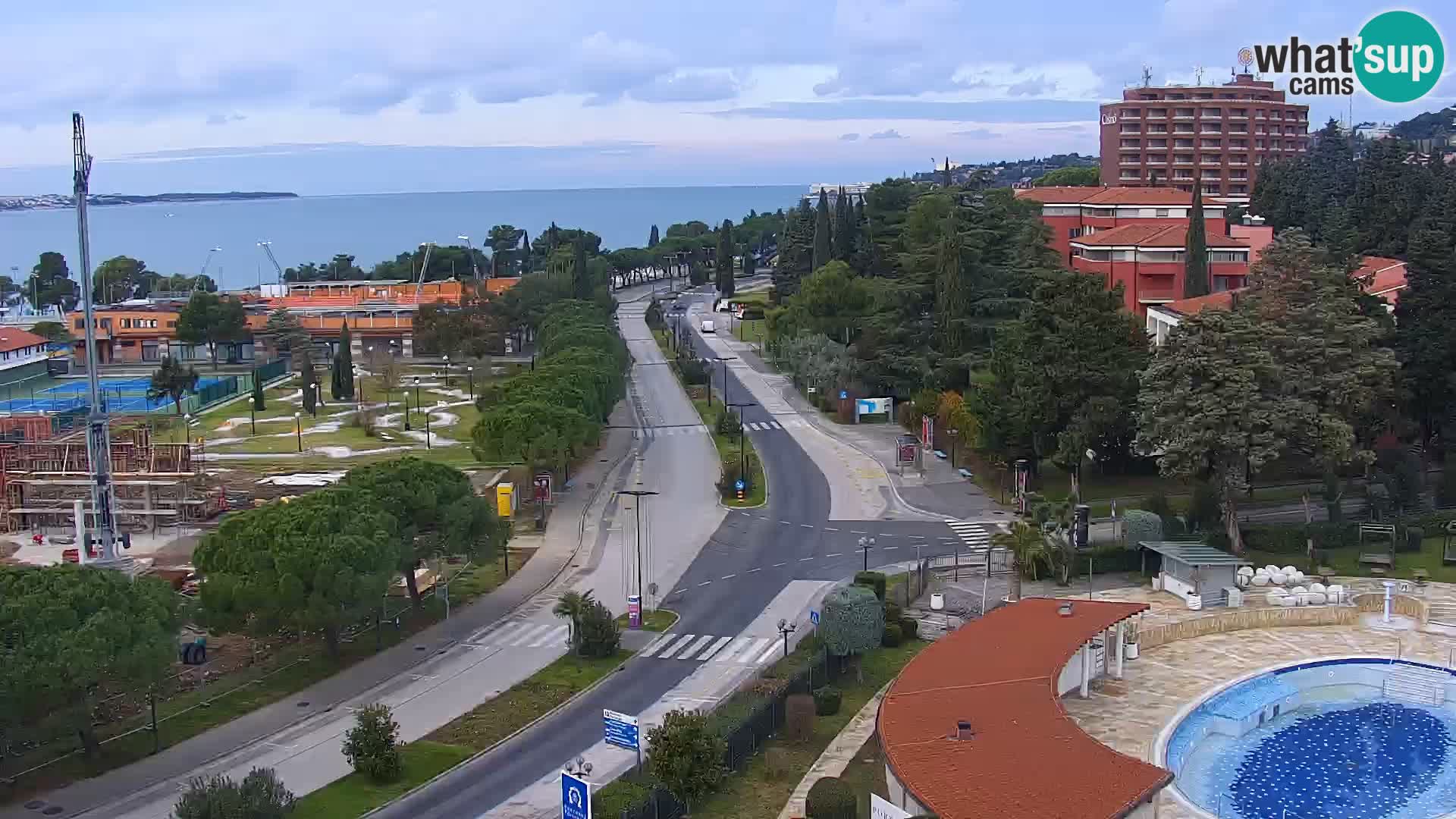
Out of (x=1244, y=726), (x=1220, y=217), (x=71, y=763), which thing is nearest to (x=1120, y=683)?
(x=1244, y=726)

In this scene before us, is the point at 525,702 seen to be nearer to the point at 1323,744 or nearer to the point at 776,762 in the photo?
the point at 776,762

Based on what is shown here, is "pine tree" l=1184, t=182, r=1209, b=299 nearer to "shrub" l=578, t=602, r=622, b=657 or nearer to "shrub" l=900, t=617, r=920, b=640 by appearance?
"shrub" l=900, t=617, r=920, b=640

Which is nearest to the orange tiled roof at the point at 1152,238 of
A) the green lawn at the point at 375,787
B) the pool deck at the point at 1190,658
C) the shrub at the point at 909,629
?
the pool deck at the point at 1190,658

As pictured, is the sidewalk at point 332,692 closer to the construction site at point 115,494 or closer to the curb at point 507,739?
the curb at point 507,739

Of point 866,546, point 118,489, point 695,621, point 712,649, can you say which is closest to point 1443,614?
point 866,546

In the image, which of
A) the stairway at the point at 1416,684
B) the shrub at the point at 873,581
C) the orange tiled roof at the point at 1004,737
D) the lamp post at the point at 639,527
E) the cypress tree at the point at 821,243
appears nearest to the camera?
the orange tiled roof at the point at 1004,737

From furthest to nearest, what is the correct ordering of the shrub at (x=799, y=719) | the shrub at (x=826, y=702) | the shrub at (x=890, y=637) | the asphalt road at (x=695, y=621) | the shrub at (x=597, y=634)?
the shrub at (x=890, y=637) → the shrub at (x=597, y=634) → the shrub at (x=826, y=702) → the shrub at (x=799, y=719) → the asphalt road at (x=695, y=621)
